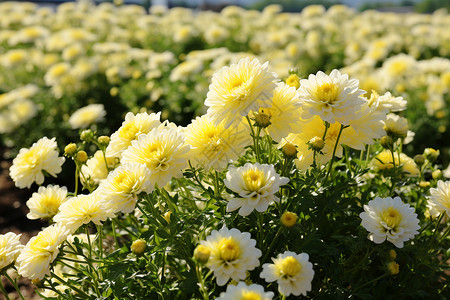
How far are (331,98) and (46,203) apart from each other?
4.19ft

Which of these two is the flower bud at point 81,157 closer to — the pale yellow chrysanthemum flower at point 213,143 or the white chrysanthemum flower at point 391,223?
the pale yellow chrysanthemum flower at point 213,143

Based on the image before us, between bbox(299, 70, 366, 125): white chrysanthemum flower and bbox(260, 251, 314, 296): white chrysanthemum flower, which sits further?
bbox(299, 70, 366, 125): white chrysanthemum flower

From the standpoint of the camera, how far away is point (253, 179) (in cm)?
150

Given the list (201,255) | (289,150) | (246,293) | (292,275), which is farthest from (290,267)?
(289,150)

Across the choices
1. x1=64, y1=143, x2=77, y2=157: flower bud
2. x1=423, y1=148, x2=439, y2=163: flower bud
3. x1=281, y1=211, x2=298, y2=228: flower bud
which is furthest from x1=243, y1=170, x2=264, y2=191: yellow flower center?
x1=423, y1=148, x2=439, y2=163: flower bud

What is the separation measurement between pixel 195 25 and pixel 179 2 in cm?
1323

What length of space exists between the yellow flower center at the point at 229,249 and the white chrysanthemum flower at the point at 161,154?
31 cm

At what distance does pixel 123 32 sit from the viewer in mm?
7855

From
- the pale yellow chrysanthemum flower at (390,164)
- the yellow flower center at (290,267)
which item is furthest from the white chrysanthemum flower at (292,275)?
the pale yellow chrysanthemum flower at (390,164)

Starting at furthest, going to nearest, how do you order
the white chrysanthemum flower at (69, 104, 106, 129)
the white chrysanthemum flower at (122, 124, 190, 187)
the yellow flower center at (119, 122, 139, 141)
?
the white chrysanthemum flower at (69, 104, 106, 129), the yellow flower center at (119, 122, 139, 141), the white chrysanthemum flower at (122, 124, 190, 187)

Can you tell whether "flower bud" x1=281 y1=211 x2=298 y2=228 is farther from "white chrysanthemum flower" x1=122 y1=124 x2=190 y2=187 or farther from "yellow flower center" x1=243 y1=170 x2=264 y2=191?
"white chrysanthemum flower" x1=122 y1=124 x2=190 y2=187

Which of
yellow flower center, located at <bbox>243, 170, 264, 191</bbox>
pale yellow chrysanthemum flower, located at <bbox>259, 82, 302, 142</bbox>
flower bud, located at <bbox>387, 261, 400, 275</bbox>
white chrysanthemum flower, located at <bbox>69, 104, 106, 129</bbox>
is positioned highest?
pale yellow chrysanthemum flower, located at <bbox>259, 82, 302, 142</bbox>

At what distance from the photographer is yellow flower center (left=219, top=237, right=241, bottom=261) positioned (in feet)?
4.47

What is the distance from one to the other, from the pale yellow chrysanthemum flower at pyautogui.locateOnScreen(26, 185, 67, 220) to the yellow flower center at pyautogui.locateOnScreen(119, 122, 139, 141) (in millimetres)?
421
